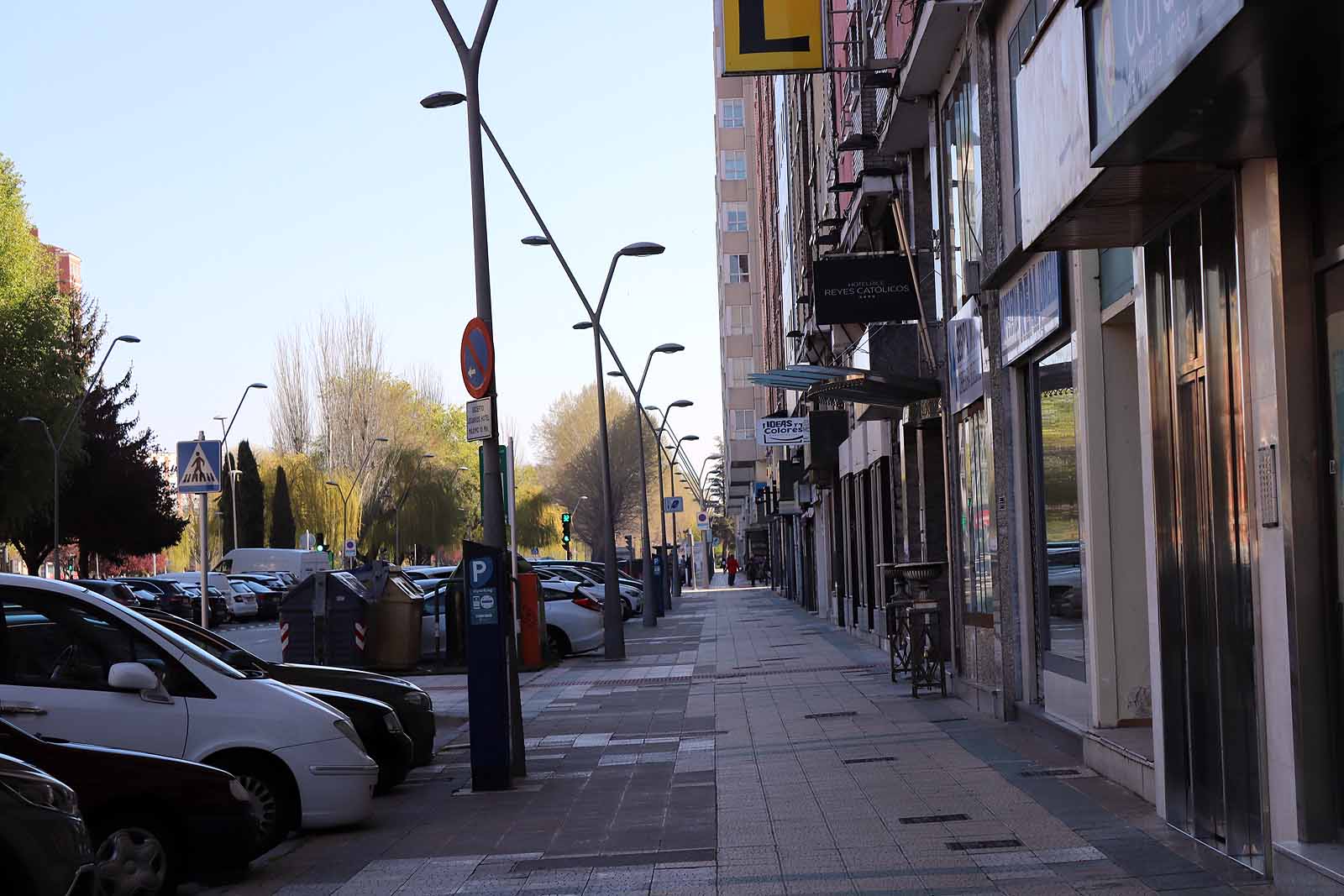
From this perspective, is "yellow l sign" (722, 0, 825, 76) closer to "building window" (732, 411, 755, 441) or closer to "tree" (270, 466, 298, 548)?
"building window" (732, 411, 755, 441)

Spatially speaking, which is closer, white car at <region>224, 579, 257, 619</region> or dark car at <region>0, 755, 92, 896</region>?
dark car at <region>0, 755, 92, 896</region>

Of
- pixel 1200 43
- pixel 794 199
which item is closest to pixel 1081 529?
pixel 1200 43

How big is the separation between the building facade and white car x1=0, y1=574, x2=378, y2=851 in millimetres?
4834

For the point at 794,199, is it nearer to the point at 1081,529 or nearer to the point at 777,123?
the point at 777,123

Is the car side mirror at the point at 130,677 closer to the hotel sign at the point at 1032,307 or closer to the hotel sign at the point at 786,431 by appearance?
the hotel sign at the point at 1032,307

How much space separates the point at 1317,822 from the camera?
7.04 metres

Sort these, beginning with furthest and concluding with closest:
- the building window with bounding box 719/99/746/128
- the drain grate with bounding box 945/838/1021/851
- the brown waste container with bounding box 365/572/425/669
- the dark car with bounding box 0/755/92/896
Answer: the building window with bounding box 719/99/746/128 < the brown waste container with bounding box 365/572/425/669 < the drain grate with bounding box 945/838/1021/851 < the dark car with bounding box 0/755/92/896

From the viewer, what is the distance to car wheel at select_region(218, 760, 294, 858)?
979cm

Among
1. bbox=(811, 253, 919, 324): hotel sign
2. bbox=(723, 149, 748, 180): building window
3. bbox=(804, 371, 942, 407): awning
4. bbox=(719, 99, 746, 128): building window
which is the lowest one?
bbox=(804, 371, 942, 407): awning

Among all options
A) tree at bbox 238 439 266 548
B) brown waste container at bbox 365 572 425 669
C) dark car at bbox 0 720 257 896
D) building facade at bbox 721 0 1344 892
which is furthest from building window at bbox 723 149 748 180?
dark car at bbox 0 720 257 896

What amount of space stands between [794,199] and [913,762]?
3501cm

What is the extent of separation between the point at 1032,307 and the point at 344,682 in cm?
620

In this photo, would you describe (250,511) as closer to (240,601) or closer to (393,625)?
(240,601)

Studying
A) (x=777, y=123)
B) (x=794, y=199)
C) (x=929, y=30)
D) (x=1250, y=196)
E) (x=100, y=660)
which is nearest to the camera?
(x=1250, y=196)
